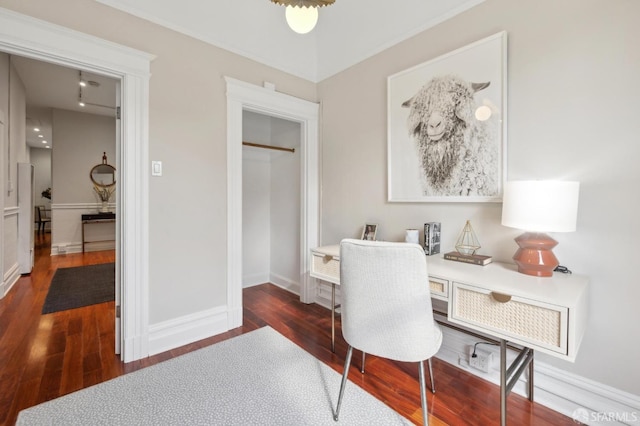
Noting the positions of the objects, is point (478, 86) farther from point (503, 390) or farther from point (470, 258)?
point (503, 390)

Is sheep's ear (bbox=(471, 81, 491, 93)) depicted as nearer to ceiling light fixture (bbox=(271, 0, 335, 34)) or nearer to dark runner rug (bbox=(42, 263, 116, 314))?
ceiling light fixture (bbox=(271, 0, 335, 34))

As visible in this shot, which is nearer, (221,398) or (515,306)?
(515,306)

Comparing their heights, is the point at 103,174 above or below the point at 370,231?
above

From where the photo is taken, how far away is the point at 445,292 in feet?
4.89

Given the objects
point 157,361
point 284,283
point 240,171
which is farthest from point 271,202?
point 157,361

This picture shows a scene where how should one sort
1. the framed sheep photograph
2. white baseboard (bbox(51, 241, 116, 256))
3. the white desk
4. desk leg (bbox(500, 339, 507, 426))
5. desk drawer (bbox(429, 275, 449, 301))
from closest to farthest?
the white desk → desk leg (bbox(500, 339, 507, 426)) → desk drawer (bbox(429, 275, 449, 301)) → the framed sheep photograph → white baseboard (bbox(51, 241, 116, 256))

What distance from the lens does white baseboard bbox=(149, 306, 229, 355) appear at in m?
2.12

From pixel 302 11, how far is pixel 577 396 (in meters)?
2.39

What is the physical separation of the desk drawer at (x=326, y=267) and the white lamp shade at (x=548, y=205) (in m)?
1.17

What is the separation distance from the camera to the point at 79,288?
3.54m

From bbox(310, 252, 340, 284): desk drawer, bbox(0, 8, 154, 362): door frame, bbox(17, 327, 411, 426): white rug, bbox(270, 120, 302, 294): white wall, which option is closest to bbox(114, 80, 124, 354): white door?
bbox(0, 8, 154, 362): door frame

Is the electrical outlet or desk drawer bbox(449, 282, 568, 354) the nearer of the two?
desk drawer bbox(449, 282, 568, 354)

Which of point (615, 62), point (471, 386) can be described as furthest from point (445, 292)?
point (615, 62)

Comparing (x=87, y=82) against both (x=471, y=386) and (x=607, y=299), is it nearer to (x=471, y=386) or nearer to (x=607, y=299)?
(x=471, y=386)
